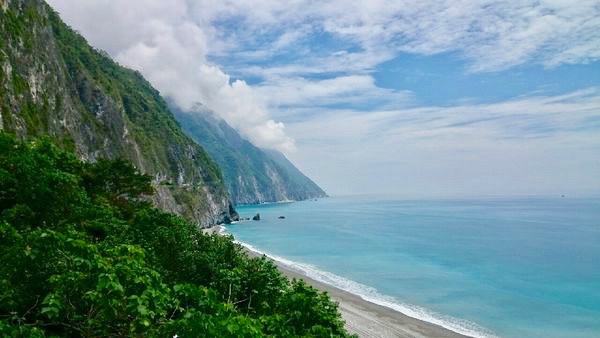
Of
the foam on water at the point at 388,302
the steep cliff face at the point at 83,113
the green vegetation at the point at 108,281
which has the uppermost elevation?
the steep cliff face at the point at 83,113

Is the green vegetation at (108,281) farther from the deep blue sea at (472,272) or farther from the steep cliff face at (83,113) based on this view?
the steep cliff face at (83,113)

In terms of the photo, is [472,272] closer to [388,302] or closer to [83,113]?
[388,302]

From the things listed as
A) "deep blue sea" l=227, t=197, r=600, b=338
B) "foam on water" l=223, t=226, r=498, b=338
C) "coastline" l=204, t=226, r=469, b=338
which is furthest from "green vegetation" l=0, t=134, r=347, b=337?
"deep blue sea" l=227, t=197, r=600, b=338

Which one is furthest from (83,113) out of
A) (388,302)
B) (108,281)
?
(108,281)

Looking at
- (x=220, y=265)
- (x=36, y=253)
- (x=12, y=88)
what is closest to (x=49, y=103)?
(x=12, y=88)

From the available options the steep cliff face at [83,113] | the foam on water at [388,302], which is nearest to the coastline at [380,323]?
the foam on water at [388,302]

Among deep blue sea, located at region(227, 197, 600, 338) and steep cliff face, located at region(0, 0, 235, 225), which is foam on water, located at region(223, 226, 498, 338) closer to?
deep blue sea, located at region(227, 197, 600, 338)
